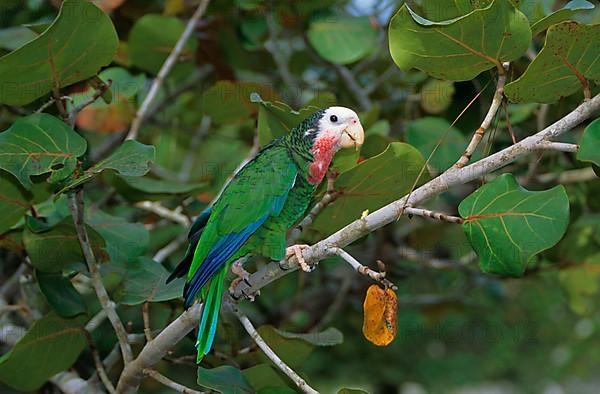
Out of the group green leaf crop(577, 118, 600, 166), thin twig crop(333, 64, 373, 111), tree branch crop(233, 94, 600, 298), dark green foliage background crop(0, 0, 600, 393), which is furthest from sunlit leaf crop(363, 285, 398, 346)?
thin twig crop(333, 64, 373, 111)

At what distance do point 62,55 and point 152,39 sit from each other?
22.2 inches

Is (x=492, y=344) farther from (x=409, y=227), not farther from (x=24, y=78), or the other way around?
(x=24, y=78)

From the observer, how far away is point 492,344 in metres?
2.54

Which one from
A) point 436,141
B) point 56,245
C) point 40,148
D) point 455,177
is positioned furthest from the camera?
point 436,141

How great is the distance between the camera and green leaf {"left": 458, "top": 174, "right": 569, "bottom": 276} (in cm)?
94

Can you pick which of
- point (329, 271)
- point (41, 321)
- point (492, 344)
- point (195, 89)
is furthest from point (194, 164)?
point (41, 321)

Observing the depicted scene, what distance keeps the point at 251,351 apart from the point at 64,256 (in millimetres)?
353

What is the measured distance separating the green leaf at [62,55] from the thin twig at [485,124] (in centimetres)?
56

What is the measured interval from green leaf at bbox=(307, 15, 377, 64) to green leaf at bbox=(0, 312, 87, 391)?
32.0 inches

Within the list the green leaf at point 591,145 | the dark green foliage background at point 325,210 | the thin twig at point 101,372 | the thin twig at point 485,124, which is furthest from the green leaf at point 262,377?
the green leaf at point 591,145

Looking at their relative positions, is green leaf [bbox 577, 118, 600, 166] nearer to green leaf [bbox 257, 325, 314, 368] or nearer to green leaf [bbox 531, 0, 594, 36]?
green leaf [bbox 531, 0, 594, 36]

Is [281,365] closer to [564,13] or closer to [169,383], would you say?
[169,383]

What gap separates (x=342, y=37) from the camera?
169cm

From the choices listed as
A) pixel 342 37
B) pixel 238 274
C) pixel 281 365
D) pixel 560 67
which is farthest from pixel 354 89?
pixel 281 365
